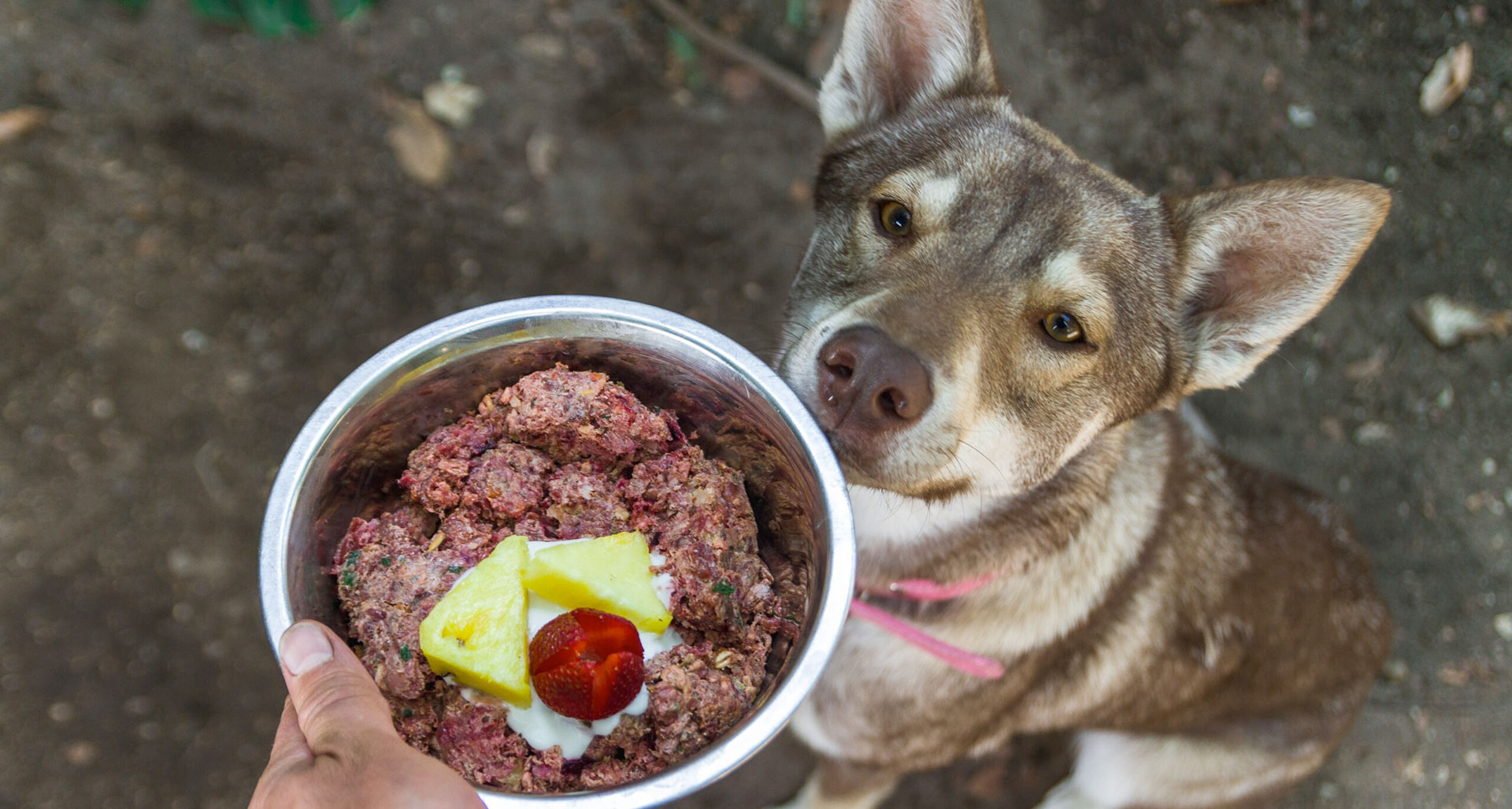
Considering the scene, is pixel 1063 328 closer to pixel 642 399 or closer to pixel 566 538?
pixel 642 399

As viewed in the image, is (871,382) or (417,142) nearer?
(871,382)

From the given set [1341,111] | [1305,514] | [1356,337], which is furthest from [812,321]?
[1341,111]

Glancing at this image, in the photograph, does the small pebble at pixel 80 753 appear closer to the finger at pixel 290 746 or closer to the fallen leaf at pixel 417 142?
the finger at pixel 290 746

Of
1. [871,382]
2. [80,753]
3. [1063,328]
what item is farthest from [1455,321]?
[80,753]

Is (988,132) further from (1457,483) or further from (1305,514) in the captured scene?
(1457,483)

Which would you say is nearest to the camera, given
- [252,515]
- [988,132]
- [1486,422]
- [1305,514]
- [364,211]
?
[988,132]

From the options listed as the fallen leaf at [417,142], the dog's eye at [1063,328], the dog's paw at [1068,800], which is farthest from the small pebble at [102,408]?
the dog's paw at [1068,800]

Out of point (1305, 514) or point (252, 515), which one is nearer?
point (1305, 514)
